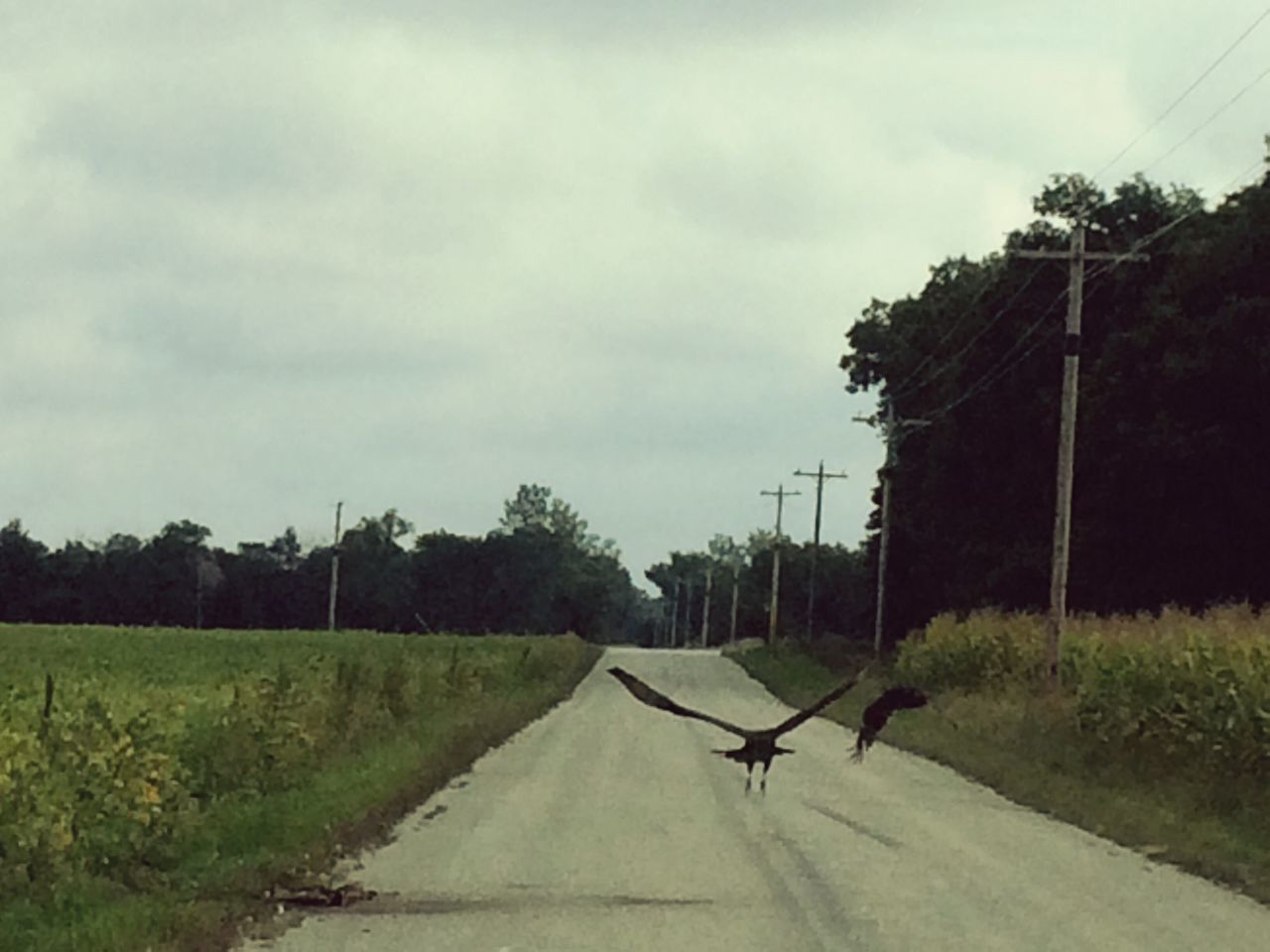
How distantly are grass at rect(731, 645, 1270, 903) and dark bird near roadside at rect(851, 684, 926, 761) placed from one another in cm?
905

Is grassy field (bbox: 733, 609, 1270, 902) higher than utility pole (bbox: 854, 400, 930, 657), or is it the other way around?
utility pole (bbox: 854, 400, 930, 657)

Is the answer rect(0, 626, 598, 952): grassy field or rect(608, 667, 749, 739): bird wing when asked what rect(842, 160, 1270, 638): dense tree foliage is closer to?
rect(0, 626, 598, 952): grassy field

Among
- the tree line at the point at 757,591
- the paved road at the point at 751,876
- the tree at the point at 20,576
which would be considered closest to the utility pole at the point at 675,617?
the tree line at the point at 757,591

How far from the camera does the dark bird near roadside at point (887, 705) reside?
320 cm

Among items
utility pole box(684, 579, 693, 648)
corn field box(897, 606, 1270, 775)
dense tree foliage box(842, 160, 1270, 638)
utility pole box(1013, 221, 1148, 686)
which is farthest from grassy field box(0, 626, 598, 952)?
utility pole box(684, 579, 693, 648)

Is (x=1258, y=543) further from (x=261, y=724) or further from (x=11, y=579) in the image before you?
(x=11, y=579)

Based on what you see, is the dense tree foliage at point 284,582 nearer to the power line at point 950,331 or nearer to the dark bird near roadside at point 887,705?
the power line at point 950,331

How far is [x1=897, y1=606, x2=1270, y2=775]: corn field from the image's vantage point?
20078 millimetres

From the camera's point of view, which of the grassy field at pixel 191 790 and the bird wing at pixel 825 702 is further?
the grassy field at pixel 191 790

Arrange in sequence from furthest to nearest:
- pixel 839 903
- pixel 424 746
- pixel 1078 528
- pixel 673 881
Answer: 1. pixel 1078 528
2. pixel 424 746
3. pixel 673 881
4. pixel 839 903

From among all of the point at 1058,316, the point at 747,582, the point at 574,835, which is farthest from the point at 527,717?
the point at 747,582

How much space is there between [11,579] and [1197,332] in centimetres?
8016

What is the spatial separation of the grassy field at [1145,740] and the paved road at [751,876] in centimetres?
65

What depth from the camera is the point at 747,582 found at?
131m
